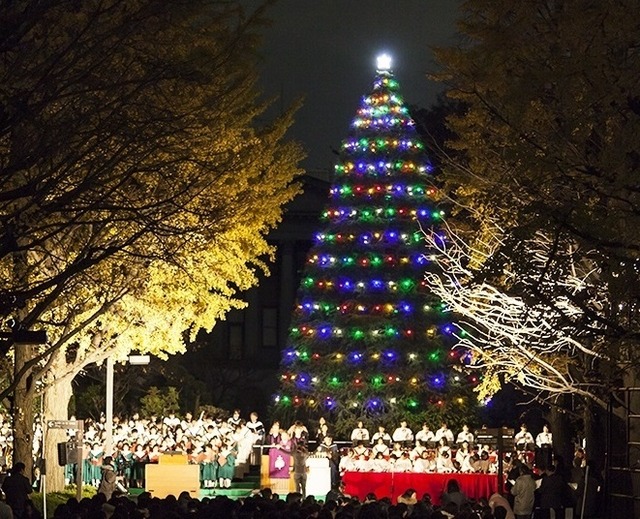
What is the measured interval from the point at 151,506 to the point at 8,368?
14.3m

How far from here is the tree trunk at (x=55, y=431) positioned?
34594mm

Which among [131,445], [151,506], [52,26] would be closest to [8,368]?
[131,445]

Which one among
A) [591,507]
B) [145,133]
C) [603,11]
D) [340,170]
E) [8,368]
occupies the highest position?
[340,170]

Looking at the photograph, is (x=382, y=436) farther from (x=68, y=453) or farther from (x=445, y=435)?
(x=68, y=453)

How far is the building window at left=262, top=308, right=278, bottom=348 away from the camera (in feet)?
266

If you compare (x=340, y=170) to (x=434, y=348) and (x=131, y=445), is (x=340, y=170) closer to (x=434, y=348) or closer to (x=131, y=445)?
(x=434, y=348)

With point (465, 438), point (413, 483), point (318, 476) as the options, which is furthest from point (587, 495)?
point (465, 438)

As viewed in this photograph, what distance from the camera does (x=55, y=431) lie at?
114 feet

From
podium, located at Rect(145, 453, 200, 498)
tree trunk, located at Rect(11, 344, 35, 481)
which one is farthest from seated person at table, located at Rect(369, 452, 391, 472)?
tree trunk, located at Rect(11, 344, 35, 481)

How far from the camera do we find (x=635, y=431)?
2808cm

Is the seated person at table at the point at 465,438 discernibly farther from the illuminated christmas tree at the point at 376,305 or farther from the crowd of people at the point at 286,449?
the illuminated christmas tree at the point at 376,305

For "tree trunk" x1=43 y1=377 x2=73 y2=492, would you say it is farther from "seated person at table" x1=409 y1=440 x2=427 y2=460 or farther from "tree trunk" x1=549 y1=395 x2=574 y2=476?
"tree trunk" x1=549 y1=395 x2=574 y2=476

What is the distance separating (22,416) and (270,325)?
4978 cm

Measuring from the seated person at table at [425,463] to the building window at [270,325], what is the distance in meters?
40.2
